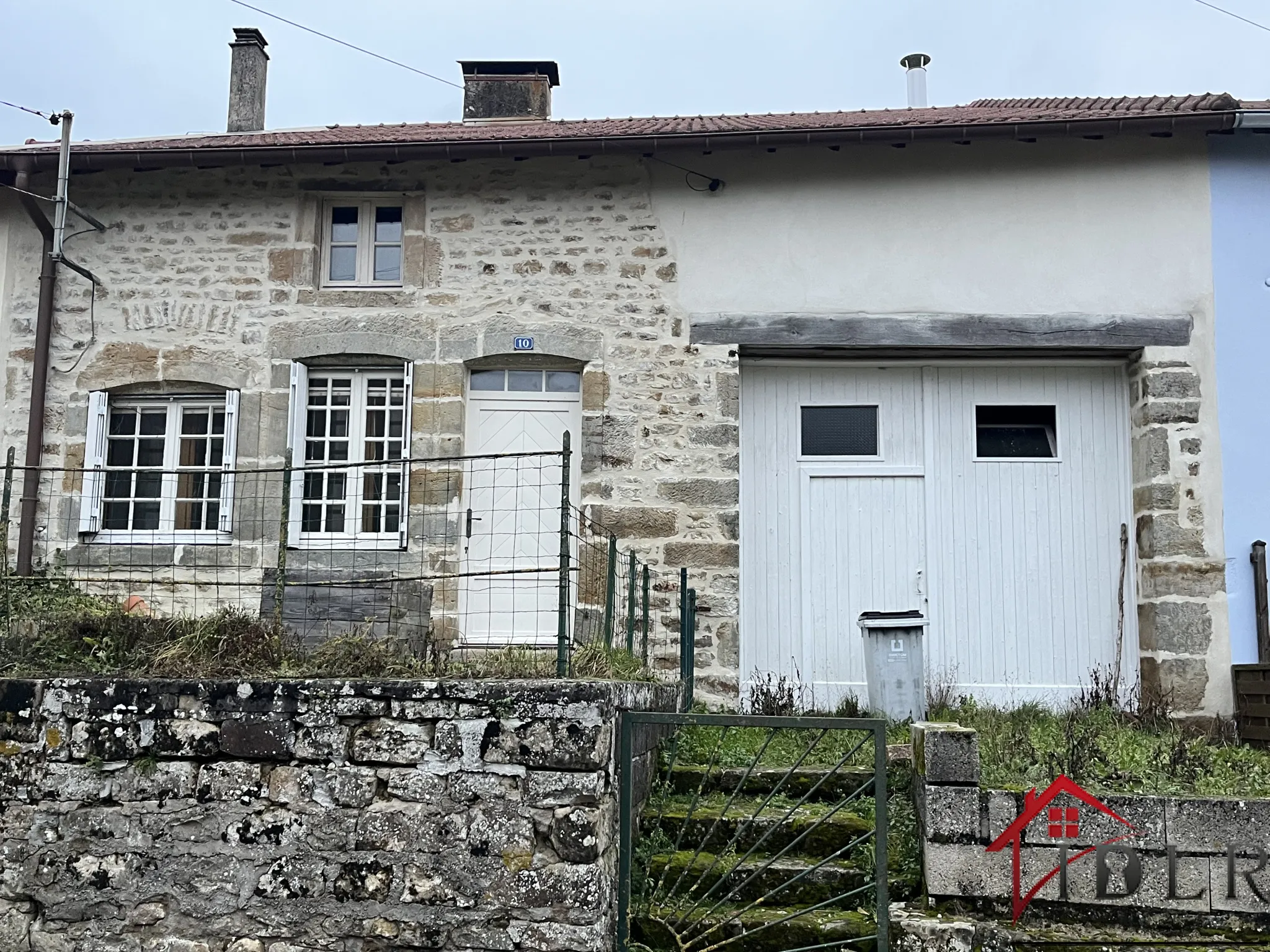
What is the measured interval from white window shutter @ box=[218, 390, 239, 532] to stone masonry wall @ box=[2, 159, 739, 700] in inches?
3.3

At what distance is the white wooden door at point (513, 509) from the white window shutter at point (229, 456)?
1655 millimetres

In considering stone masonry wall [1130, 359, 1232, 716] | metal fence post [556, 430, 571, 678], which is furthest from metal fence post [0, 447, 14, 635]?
stone masonry wall [1130, 359, 1232, 716]

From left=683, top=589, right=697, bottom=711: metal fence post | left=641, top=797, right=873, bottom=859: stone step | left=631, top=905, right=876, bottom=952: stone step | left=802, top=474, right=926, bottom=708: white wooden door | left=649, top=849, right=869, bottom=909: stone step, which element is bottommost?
left=631, top=905, right=876, bottom=952: stone step

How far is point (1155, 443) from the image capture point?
8.27 meters

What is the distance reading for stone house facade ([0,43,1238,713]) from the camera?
8.36m

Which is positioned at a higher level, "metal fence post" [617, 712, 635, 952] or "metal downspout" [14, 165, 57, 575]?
"metal downspout" [14, 165, 57, 575]

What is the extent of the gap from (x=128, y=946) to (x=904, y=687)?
4697mm

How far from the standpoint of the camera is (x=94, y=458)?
877 centimetres

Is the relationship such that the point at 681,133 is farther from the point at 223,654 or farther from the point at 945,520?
the point at 223,654

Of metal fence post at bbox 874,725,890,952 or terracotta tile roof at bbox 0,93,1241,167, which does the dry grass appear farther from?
terracotta tile roof at bbox 0,93,1241,167

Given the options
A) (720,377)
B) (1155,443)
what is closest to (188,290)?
(720,377)

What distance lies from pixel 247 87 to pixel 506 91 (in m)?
2.39

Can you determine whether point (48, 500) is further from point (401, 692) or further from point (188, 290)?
point (401, 692)

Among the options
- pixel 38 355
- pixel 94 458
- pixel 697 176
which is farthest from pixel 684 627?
pixel 38 355
